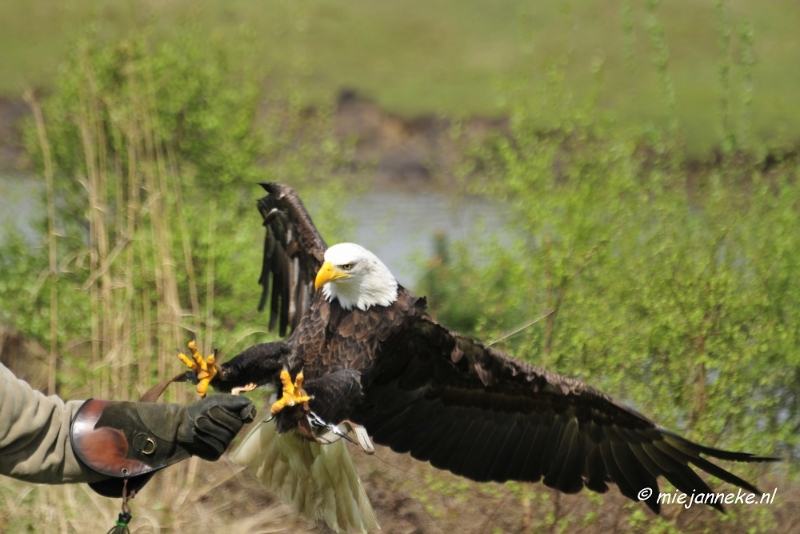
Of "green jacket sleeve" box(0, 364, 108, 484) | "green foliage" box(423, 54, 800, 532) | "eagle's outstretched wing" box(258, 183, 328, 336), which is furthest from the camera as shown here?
"green foliage" box(423, 54, 800, 532)

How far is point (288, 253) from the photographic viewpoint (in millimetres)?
4984

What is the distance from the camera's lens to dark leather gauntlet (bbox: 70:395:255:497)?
9.52 feet

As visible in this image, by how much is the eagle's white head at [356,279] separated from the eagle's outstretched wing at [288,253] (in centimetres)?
48

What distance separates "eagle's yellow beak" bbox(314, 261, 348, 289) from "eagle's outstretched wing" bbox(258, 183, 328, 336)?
59cm

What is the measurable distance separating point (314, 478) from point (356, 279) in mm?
948

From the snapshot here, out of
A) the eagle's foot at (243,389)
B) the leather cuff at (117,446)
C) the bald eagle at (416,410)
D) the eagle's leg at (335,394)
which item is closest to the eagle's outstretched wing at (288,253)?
the bald eagle at (416,410)

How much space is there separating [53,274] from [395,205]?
10.7m

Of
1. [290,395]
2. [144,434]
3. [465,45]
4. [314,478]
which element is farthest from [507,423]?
[465,45]

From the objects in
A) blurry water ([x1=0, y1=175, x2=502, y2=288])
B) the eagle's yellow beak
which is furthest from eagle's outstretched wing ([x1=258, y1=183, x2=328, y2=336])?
blurry water ([x1=0, y1=175, x2=502, y2=288])

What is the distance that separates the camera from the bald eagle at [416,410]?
423cm

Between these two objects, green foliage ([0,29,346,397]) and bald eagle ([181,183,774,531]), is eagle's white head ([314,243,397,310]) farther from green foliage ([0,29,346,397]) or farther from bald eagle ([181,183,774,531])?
green foliage ([0,29,346,397])

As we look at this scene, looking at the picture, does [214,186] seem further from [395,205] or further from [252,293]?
[395,205]

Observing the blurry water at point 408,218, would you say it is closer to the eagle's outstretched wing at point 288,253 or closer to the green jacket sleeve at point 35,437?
the eagle's outstretched wing at point 288,253

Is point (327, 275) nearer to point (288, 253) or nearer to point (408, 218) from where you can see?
point (288, 253)
